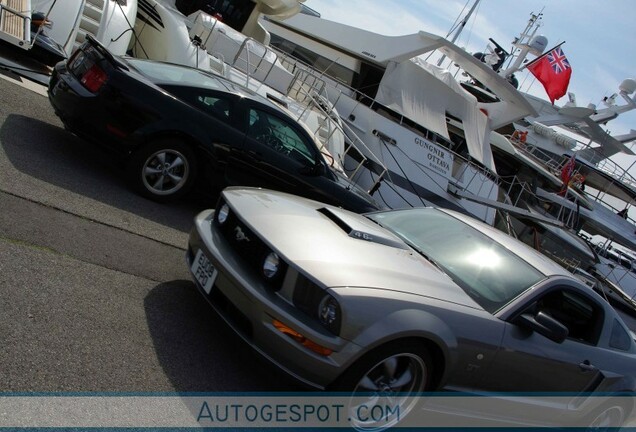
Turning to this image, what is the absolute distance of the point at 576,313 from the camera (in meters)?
4.44

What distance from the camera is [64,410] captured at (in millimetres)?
2734

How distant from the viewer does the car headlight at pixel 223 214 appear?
4098mm

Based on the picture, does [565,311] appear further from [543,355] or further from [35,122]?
[35,122]

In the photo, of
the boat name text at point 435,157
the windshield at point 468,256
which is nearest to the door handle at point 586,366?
the windshield at point 468,256

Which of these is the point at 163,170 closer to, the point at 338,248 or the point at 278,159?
the point at 278,159

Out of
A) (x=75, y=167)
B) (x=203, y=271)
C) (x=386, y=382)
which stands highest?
(x=386, y=382)

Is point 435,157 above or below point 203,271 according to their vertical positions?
above

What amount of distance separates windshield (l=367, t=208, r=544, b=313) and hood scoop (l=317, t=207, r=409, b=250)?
326 millimetres

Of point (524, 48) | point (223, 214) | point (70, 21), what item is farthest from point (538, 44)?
point (223, 214)

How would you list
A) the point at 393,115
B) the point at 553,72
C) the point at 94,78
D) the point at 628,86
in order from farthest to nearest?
the point at 628,86 → the point at 553,72 → the point at 393,115 → the point at 94,78

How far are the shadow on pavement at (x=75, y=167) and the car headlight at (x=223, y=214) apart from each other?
1676 mm

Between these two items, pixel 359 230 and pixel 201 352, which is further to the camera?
pixel 359 230

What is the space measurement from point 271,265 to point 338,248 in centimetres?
44

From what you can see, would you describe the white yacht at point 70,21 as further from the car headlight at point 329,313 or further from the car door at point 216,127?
the car headlight at point 329,313
